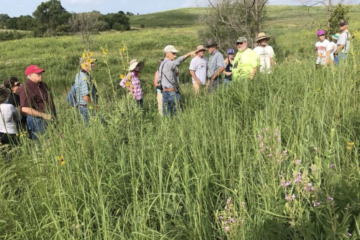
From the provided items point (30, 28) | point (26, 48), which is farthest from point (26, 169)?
point (30, 28)

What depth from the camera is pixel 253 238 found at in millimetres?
1445

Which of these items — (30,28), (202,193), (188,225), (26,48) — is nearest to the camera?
(188,225)

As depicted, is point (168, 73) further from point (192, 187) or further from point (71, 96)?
point (192, 187)

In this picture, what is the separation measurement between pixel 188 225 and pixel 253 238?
41 centimetres

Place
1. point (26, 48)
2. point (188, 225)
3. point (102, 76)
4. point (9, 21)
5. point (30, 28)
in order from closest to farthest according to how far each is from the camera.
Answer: point (188, 225), point (102, 76), point (26, 48), point (30, 28), point (9, 21)

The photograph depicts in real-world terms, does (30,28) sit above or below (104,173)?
above

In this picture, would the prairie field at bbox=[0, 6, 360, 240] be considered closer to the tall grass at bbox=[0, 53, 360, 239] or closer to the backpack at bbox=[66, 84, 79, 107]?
the tall grass at bbox=[0, 53, 360, 239]

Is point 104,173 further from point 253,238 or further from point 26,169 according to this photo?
point 253,238

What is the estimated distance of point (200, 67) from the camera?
6.22 meters

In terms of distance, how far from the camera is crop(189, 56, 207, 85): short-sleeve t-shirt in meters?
6.18

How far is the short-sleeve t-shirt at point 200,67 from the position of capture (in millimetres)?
6184

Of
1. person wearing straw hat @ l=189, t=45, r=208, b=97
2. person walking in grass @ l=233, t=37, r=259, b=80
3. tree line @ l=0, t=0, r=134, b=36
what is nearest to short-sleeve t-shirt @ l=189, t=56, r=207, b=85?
person wearing straw hat @ l=189, t=45, r=208, b=97

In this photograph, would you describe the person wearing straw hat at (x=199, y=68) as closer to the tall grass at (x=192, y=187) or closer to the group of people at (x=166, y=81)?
the group of people at (x=166, y=81)

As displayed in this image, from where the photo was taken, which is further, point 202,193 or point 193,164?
point 193,164
